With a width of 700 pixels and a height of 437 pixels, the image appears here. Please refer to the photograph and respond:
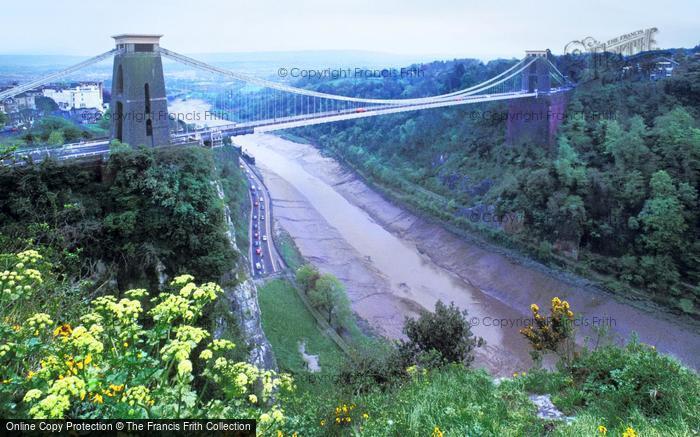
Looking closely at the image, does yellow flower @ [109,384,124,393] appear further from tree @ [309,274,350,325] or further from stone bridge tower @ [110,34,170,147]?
tree @ [309,274,350,325]

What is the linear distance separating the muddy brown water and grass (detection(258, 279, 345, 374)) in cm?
134

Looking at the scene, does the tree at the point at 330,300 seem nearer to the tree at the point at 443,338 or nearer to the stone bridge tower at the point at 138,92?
the tree at the point at 443,338

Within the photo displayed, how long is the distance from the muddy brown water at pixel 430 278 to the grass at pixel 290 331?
1.34 meters

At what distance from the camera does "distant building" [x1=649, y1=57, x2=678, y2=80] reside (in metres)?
15.7

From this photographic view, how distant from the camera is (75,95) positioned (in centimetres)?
1081

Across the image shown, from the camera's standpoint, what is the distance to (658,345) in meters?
8.82

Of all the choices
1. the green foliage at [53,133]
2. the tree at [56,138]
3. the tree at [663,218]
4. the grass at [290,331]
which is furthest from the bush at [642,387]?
the tree at [663,218]

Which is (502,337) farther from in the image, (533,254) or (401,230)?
(401,230)

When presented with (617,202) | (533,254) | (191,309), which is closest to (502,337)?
(533,254)

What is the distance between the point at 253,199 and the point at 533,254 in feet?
27.1

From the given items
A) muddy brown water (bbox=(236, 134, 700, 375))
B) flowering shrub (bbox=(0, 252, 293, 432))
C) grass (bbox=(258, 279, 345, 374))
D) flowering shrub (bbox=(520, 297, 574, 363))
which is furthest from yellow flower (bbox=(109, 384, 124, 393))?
muddy brown water (bbox=(236, 134, 700, 375))

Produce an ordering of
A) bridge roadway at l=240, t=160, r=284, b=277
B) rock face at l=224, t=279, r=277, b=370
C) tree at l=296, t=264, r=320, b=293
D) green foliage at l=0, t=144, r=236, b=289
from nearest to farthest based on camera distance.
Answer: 1. green foliage at l=0, t=144, r=236, b=289
2. rock face at l=224, t=279, r=277, b=370
3. tree at l=296, t=264, r=320, b=293
4. bridge roadway at l=240, t=160, r=284, b=277

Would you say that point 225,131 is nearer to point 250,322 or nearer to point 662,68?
point 250,322

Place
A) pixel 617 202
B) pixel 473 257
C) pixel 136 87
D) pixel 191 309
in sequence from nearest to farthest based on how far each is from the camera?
pixel 191 309
pixel 136 87
pixel 617 202
pixel 473 257
